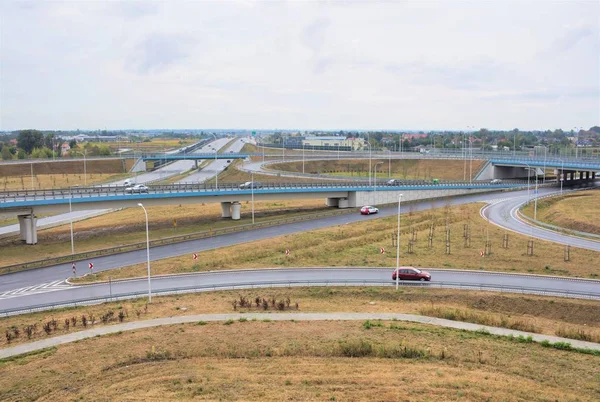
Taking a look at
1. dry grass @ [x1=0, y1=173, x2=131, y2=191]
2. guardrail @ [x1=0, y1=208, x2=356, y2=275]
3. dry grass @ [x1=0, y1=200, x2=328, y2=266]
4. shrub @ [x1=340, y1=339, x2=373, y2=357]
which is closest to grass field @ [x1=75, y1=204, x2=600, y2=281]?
guardrail @ [x1=0, y1=208, x2=356, y2=275]

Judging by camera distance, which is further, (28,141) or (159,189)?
(28,141)

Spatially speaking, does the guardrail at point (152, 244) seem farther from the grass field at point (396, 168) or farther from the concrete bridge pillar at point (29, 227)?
the grass field at point (396, 168)

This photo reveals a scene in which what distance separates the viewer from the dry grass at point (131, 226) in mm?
56062

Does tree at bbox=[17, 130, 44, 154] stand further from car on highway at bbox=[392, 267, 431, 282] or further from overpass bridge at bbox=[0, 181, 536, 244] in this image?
car on highway at bbox=[392, 267, 431, 282]

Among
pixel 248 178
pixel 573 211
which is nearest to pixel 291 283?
pixel 573 211

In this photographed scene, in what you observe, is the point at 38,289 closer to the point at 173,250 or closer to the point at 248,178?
the point at 173,250

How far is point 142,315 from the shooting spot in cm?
3247

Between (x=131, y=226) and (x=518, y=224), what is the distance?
4922 cm

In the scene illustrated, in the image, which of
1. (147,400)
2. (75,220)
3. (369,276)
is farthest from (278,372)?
(75,220)

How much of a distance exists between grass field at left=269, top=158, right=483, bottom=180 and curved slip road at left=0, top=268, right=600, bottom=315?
87249 mm

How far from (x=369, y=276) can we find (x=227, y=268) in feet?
40.8

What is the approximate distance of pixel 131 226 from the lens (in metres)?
69.9

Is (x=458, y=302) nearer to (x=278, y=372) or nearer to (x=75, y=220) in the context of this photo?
(x=278, y=372)

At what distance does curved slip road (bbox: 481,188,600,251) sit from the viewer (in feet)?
175
